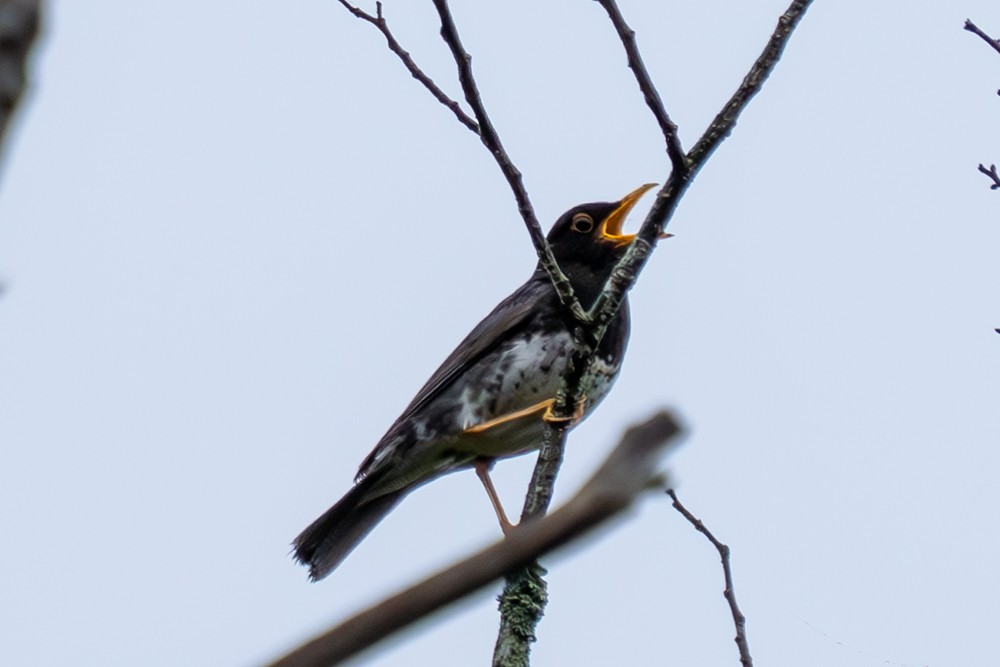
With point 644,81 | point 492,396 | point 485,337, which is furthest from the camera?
point 485,337

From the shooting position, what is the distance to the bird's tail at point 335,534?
7906 mm

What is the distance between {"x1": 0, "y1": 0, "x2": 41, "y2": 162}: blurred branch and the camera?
132 centimetres

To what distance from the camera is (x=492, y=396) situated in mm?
7691

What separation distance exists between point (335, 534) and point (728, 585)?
3749mm

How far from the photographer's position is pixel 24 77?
4.38 feet

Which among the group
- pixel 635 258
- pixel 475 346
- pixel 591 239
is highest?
pixel 591 239

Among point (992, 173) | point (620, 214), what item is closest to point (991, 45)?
point (992, 173)

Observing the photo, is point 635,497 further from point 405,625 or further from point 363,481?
point 363,481

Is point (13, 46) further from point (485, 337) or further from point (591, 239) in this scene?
point (591, 239)

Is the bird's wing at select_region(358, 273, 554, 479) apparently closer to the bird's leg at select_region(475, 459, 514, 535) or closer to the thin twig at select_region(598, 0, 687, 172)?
the bird's leg at select_region(475, 459, 514, 535)

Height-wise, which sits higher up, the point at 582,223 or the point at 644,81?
the point at 582,223

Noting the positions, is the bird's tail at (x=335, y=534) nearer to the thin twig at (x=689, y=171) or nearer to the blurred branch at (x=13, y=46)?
the thin twig at (x=689, y=171)

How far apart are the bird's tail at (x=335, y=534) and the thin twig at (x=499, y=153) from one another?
313 centimetres

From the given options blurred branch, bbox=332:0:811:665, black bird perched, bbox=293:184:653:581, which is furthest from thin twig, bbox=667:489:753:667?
black bird perched, bbox=293:184:653:581
